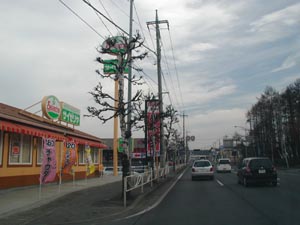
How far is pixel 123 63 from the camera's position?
14.9 meters

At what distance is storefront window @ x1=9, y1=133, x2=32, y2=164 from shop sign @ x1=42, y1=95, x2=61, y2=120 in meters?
3.24

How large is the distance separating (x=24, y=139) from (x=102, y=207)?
880 centimetres

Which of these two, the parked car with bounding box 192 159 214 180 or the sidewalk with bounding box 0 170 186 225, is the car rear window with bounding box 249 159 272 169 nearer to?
the sidewalk with bounding box 0 170 186 225

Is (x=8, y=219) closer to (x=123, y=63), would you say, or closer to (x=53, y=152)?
(x=53, y=152)

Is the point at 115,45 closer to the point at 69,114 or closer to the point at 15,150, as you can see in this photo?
the point at 15,150

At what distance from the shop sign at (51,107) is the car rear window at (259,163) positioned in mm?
12991

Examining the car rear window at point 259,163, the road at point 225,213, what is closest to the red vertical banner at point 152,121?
the car rear window at point 259,163

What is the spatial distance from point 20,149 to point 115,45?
8363 mm

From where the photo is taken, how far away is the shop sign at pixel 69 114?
2612cm

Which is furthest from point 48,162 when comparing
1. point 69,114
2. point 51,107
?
point 69,114

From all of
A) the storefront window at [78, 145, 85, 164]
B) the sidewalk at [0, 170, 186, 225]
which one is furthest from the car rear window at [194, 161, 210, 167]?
the sidewalk at [0, 170, 186, 225]

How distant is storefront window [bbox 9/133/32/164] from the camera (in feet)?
59.4

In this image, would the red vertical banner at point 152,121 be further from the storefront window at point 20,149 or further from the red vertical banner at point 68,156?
the storefront window at point 20,149

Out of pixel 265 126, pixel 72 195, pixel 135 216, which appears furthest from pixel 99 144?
pixel 265 126
